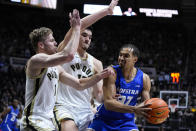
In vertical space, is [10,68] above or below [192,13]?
below

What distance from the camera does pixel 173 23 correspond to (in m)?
23.1

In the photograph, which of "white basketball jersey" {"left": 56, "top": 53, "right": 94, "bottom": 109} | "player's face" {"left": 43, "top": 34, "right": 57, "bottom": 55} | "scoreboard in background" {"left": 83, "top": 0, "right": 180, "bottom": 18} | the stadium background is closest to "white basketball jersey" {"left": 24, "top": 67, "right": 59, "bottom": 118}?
"player's face" {"left": 43, "top": 34, "right": 57, "bottom": 55}

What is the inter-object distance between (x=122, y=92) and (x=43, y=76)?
112 cm

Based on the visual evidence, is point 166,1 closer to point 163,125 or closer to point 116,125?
point 163,125

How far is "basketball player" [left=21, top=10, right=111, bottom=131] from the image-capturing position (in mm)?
3643

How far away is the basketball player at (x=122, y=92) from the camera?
4.34 metres

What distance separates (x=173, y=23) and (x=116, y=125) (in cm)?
1970

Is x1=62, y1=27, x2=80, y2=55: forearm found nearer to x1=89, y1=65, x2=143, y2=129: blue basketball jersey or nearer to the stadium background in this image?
x1=89, y1=65, x2=143, y2=129: blue basketball jersey

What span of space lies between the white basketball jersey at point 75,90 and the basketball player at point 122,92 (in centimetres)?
32

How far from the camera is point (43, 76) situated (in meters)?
3.86

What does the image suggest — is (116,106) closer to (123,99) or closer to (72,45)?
(123,99)

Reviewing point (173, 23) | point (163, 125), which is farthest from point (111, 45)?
point (163, 125)

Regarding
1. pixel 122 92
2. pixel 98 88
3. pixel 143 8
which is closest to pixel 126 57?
pixel 122 92

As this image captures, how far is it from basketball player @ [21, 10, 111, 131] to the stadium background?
11.1 m
